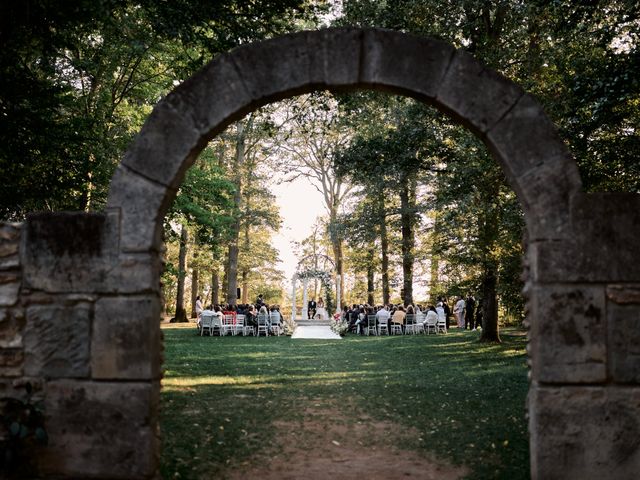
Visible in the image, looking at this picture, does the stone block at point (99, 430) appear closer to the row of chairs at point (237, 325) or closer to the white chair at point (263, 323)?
the row of chairs at point (237, 325)

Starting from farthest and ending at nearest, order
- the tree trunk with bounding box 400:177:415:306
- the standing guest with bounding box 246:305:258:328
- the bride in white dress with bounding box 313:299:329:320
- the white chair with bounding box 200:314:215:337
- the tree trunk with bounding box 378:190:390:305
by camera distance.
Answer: the bride in white dress with bounding box 313:299:329:320 → the tree trunk with bounding box 378:190:390:305 → the tree trunk with bounding box 400:177:415:306 → the standing guest with bounding box 246:305:258:328 → the white chair with bounding box 200:314:215:337

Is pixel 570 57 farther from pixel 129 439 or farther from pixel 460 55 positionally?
pixel 129 439

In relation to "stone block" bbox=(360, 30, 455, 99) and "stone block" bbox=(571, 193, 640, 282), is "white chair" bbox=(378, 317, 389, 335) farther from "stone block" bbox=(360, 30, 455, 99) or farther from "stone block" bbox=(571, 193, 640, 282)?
"stone block" bbox=(360, 30, 455, 99)

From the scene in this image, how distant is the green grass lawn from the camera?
5766 mm

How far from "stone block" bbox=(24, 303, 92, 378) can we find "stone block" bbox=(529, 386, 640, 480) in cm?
341

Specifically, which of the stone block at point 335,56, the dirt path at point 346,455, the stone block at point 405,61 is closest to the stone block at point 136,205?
the stone block at point 335,56

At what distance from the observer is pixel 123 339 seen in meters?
4.35

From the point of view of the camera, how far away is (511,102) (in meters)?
4.32

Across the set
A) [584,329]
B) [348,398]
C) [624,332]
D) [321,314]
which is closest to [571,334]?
[584,329]

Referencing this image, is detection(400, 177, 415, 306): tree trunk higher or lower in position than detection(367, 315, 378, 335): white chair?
higher

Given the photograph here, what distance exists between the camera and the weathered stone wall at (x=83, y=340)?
430 cm

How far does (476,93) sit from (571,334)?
1914 mm

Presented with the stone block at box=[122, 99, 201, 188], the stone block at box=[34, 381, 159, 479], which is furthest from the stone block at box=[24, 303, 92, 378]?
the stone block at box=[122, 99, 201, 188]

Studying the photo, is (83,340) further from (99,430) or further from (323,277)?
(323,277)
